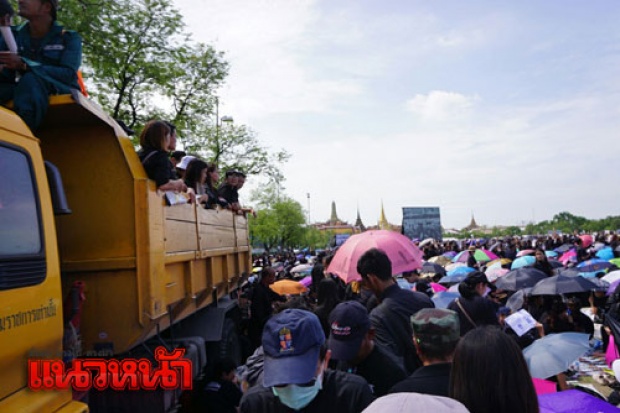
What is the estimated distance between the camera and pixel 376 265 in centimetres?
417

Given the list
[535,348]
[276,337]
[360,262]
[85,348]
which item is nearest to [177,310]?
[85,348]

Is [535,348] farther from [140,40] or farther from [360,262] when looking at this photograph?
[140,40]

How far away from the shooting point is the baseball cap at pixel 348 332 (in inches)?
121

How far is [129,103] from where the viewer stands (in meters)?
16.8

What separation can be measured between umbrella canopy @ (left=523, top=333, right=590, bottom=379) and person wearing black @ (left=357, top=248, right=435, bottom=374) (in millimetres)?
1252

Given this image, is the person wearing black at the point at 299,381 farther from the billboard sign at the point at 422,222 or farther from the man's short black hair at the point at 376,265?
the billboard sign at the point at 422,222

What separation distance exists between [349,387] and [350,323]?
0.75 metres

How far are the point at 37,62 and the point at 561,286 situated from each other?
7745 mm

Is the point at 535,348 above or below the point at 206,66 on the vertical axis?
below

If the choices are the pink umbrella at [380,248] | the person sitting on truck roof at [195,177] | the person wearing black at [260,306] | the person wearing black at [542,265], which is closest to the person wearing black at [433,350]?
the pink umbrella at [380,248]

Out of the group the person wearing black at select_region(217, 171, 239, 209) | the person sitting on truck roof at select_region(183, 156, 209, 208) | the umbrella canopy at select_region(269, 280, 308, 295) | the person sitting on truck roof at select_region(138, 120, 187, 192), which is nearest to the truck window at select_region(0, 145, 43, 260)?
the person sitting on truck roof at select_region(138, 120, 187, 192)

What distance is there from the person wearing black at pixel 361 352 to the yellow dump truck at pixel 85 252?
155 centimetres

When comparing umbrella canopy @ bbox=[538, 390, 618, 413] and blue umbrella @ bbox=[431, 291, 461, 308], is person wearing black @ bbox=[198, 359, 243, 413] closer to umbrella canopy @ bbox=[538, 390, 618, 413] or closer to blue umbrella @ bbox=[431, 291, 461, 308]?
umbrella canopy @ bbox=[538, 390, 618, 413]

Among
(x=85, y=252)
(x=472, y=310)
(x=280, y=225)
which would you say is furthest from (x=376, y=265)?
(x=280, y=225)
